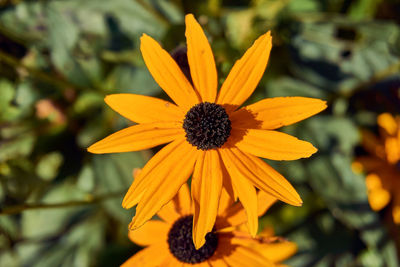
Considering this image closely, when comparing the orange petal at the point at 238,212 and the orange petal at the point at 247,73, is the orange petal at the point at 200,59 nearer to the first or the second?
the orange petal at the point at 247,73

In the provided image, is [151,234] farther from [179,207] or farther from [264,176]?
[264,176]

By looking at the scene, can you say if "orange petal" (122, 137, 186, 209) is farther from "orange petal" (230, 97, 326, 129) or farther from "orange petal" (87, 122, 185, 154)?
"orange petal" (230, 97, 326, 129)

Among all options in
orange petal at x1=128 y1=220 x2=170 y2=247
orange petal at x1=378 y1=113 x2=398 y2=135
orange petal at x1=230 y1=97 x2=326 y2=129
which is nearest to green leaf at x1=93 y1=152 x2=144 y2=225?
orange petal at x1=128 y1=220 x2=170 y2=247

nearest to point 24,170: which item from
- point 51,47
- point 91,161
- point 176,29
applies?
point 91,161

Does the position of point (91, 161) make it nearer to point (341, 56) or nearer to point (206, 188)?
point (206, 188)

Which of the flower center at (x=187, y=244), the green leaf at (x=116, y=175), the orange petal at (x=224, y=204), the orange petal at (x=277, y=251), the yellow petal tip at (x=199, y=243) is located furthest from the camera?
the green leaf at (x=116, y=175)

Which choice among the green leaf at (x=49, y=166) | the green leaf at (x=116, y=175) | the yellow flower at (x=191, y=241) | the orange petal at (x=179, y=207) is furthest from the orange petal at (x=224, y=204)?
the green leaf at (x=49, y=166)
